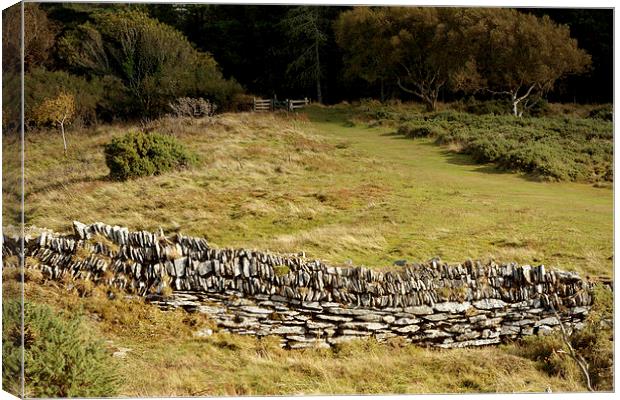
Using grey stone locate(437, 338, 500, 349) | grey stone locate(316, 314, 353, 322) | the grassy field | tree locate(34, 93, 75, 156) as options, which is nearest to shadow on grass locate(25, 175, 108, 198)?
the grassy field

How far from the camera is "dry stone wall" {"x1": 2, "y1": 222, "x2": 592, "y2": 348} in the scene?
25.9ft

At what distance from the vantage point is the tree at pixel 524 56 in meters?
8.48

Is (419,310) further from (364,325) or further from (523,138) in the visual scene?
(523,138)

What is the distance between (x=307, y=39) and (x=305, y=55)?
0.16 metres

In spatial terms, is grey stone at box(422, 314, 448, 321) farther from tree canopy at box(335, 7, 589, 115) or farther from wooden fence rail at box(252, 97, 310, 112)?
wooden fence rail at box(252, 97, 310, 112)

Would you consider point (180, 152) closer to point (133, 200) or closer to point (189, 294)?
point (133, 200)

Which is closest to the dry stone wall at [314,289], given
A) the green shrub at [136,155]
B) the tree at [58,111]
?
the green shrub at [136,155]

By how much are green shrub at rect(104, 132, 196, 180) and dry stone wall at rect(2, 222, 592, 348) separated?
0.60m

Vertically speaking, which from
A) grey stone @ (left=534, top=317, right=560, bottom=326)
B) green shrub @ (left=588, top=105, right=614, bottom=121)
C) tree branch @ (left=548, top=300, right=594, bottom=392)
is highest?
green shrub @ (left=588, top=105, right=614, bottom=121)

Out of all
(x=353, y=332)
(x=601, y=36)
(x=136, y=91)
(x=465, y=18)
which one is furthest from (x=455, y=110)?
(x=136, y=91)

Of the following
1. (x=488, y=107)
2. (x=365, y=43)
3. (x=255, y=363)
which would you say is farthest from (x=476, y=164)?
(x=255, y=363)

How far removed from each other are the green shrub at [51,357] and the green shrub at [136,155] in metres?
1.50

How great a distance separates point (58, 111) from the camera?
8125mm

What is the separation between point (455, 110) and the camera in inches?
339
